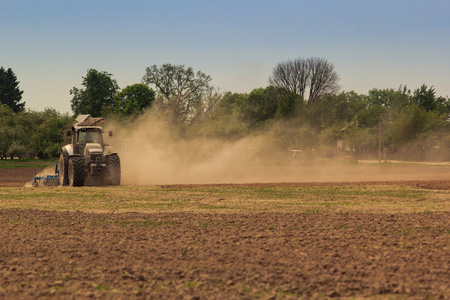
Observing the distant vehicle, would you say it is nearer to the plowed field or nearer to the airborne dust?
the airborne dust

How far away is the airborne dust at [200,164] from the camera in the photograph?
32.3 metres

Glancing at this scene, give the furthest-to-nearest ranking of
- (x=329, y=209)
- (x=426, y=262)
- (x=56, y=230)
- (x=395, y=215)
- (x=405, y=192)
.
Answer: (x=405, y=192)
(x=329, y=209)
(x=395, y=215)
(x=56, y=230)
(x=426, y=262)

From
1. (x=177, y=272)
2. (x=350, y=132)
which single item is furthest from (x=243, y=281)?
(x=350, y=132)

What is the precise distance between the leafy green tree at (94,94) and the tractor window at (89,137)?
74174mm

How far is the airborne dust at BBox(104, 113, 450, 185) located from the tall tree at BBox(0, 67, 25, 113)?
313 feet

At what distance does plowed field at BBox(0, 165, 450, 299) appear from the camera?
7.69 meters

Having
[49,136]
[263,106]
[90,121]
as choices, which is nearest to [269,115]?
[263,106]

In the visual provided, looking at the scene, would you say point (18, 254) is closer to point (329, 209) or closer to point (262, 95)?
point (329, 209)

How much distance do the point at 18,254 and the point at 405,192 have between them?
60.2 feet

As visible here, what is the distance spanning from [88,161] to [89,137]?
1.94 m

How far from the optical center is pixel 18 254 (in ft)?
32.4

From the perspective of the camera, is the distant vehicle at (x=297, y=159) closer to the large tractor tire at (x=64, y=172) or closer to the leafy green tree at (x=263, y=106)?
the large tractor tire at (x=64, y=172)

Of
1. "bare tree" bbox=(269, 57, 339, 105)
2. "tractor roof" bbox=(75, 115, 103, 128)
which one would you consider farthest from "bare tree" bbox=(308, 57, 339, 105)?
"tractor roof" bbox=(75, 115, 103, 128)

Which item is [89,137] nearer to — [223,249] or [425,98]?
[223,249]
